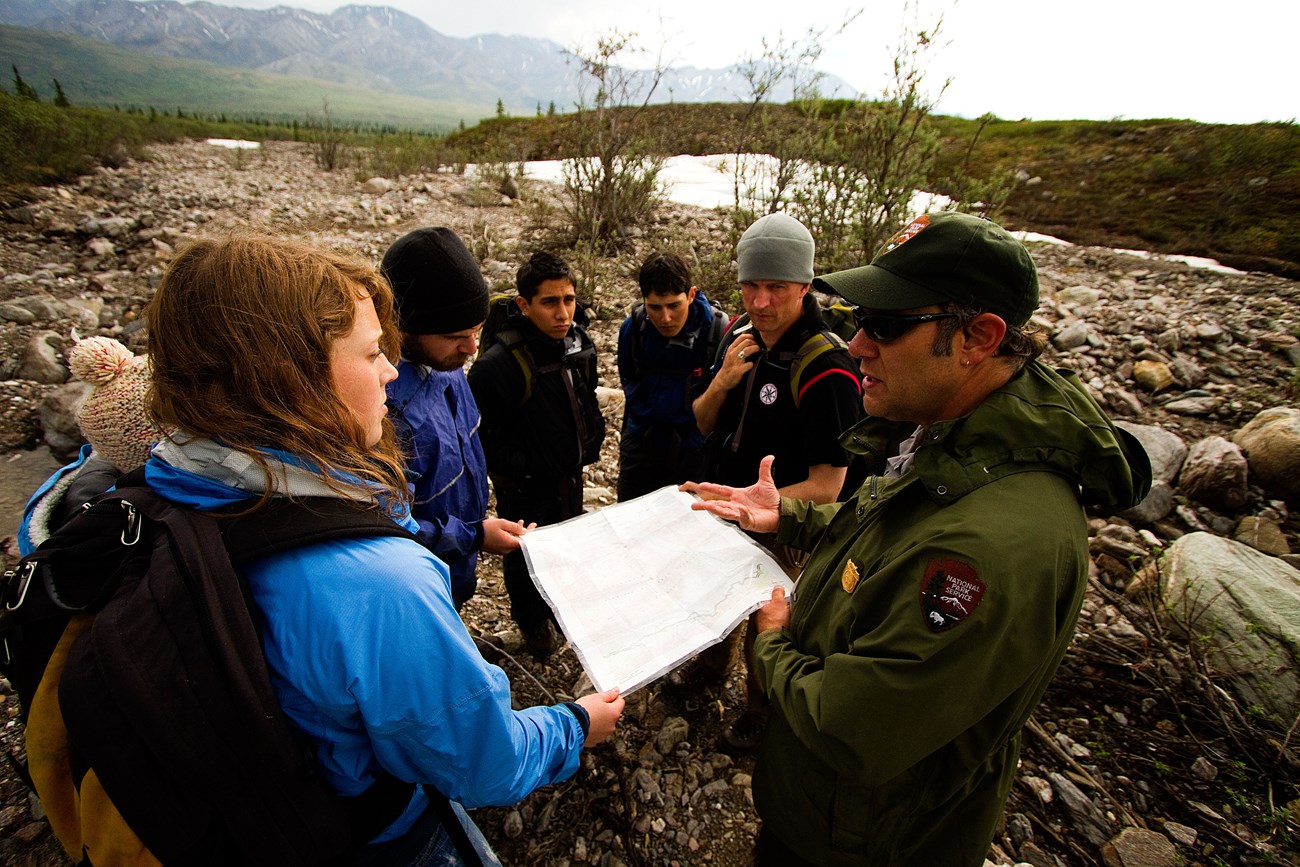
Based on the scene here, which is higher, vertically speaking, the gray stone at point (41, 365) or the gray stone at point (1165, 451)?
the gray stone at point (1165, 451)

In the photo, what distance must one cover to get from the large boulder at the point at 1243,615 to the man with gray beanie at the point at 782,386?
1.89m

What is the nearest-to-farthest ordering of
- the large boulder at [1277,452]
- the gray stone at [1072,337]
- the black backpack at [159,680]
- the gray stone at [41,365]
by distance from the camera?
the black backpack at [159,680]
the large boulder at [1277,452]
the gray stone at [41,365]
the gray stone at [1072,337]

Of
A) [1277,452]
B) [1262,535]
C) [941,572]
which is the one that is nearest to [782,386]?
[941,572]

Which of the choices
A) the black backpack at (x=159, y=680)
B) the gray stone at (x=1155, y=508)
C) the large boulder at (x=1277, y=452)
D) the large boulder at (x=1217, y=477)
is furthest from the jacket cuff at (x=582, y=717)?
the large boulder at (x=1277, y=452)

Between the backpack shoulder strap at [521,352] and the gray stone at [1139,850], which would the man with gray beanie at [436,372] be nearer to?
the backpack shoulder strap at [521,352]

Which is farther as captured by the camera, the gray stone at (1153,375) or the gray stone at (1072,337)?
the gray stone at (1072,337)

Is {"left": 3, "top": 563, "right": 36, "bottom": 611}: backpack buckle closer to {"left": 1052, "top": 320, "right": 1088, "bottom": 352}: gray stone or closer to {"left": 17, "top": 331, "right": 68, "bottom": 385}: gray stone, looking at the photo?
{"left": 17, "top": 331, "right": 68, "bottom": 385}: gray stone

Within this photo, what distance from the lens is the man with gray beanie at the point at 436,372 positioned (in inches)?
73.4

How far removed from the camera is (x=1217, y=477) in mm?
3740

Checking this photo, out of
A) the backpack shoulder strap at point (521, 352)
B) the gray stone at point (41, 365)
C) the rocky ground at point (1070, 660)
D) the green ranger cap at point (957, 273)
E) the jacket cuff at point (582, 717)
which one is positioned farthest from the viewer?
the gray stone at point (41, 365)

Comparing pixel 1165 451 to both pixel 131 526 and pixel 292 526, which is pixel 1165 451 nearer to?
pixel 292 526

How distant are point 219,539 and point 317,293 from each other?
459 millimetres

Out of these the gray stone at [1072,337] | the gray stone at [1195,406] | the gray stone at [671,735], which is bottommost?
the gray stone at [671,735]

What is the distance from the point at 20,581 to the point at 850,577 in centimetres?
153
